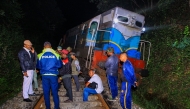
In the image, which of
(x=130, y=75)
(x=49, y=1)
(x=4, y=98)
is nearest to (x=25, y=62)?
(x=4, y=98)

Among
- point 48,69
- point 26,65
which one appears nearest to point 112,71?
point 48,69

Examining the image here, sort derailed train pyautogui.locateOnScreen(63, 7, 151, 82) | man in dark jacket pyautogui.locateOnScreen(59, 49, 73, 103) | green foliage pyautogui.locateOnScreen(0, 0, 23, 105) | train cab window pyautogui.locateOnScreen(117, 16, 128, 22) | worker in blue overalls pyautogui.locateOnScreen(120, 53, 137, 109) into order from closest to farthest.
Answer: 1. worker in blue overalls pyautogui.locateOnScreen(120, 53, 137, 109)
2. man in dark jacket pyautogui.locateOnScreen(59, 49, 73, 103)
3. green foliage pyautogui.locateOnScreen(0, 0, 23, 105)
4. derailed train pyautogui.locateOnScreen(63, 7, 151, 82)
5. train cab window pyautogui.locateOnScreen(117, 16, 128, 22)

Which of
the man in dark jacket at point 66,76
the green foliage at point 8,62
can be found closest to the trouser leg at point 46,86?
the man in dark jacket at point 66,76

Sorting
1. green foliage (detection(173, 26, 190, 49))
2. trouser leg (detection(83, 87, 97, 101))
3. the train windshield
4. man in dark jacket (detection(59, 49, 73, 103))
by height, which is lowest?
trouser leg (detection(83, 87, 97, 101))

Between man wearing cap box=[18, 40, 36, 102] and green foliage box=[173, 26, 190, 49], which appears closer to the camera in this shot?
man wearing cap box=[18, 40, 36, 102]

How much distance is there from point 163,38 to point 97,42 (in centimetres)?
332

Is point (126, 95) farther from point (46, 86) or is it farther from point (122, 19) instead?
point (122, 19)

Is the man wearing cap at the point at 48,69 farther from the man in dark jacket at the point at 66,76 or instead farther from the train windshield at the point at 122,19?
the train windshield at the point at 122,19

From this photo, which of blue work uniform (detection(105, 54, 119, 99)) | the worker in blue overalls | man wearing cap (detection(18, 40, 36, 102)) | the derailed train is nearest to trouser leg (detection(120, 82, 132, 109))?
the worker in blue overalls

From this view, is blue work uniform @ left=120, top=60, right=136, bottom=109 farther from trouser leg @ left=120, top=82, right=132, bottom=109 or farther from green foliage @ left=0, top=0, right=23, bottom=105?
green foliage @ left=0, top=0, right=23, bottom=105

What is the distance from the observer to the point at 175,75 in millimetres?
7453

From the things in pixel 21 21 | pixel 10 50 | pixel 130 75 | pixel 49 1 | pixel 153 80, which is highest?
pixel 49 1

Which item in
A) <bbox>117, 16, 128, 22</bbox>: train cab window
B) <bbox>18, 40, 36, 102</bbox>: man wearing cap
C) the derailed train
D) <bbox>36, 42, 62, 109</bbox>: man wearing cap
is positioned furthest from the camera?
<bbox>117, 16, 128, 22</bbox>: train cab window

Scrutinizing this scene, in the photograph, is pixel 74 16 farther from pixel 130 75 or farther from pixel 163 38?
pixel 130 75
